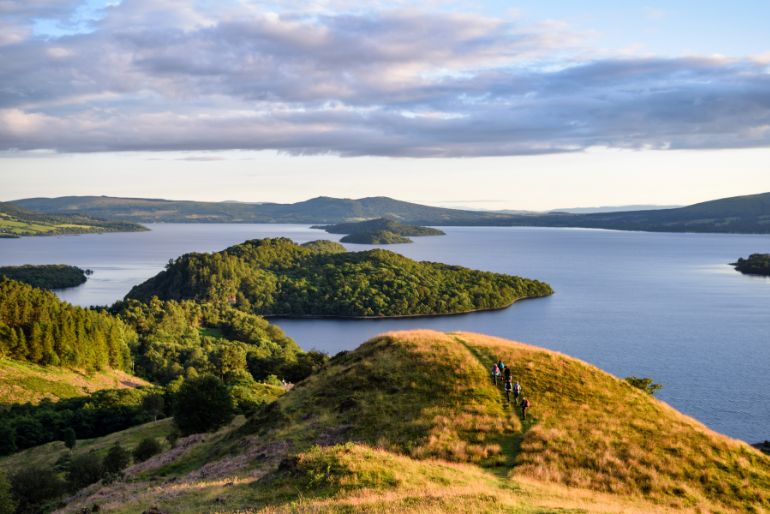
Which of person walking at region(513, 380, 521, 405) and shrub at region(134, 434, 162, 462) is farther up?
person walking at region(513, 380, 521, 405)

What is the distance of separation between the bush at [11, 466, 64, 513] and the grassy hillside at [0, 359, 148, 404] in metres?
57.9

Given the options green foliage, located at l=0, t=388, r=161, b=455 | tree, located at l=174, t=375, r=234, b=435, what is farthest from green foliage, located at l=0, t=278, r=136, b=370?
tree, located at l=174, t=375, r=234, b=435

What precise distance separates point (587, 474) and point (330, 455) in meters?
17.4

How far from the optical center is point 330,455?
3631cm

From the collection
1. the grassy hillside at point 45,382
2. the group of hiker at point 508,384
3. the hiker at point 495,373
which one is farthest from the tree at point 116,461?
the grassy hillside at point 45,382

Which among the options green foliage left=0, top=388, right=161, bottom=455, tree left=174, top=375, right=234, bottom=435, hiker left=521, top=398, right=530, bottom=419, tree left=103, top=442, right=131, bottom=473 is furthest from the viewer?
green foliage left=0, top=388, right=161, bottom=455

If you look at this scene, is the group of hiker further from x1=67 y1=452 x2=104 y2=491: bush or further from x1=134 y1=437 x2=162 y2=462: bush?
x1=67 y1=452 x2=104 y2=491: bush

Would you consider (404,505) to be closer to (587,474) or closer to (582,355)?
(587,474)

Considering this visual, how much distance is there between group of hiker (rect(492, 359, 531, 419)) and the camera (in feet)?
165

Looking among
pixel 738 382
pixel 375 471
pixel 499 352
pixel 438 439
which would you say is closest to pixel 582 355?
pixel 738 382

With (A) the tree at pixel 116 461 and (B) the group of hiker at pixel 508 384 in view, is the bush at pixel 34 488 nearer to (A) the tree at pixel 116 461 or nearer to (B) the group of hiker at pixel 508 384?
(A) the tree at pixel 116 461

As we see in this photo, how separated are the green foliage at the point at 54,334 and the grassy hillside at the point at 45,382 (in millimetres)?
3308

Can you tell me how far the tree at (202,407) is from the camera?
247 feet

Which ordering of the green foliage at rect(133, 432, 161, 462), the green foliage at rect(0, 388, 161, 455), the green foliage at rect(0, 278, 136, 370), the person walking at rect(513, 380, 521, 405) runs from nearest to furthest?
the person walking at rect(513, 380, 521, 405) < the green foliage at rect(133, 432, 161, 462) < the green foliage at rect(0, 388, 161, 455) < the green foliage at rect(0, 278, 136, 370)
